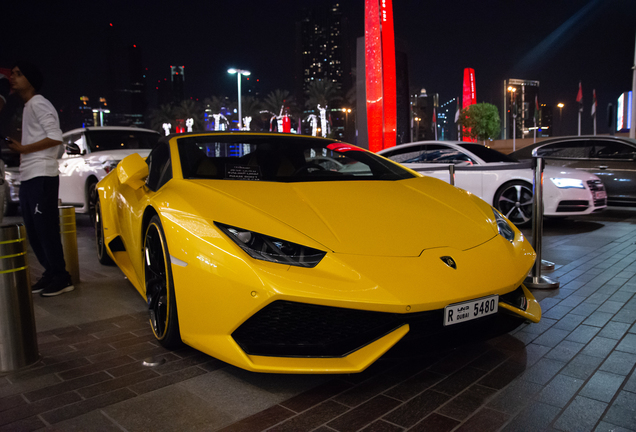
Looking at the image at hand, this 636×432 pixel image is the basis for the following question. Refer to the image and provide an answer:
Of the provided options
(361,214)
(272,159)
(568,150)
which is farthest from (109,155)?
(568,150)

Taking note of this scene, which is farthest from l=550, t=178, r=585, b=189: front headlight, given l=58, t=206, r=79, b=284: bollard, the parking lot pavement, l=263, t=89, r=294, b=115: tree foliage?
l=263, t=89, r=294, b=115: tree foliage

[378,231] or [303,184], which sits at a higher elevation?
[303,184]

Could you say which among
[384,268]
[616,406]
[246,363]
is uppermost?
[384,268]

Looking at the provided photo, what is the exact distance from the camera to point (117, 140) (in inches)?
309

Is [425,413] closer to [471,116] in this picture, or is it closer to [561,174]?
[561,174]

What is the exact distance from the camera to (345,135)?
94.6 m

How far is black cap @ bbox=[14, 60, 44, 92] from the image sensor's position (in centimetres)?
395

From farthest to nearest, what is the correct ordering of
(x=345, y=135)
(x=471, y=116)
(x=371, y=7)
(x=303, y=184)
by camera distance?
(x=345, y=135), (x=471, y=116), (x=371, y=7), (x=303, y=184)

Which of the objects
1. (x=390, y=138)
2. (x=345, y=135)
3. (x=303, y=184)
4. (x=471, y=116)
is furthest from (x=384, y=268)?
(x=345, y=135)

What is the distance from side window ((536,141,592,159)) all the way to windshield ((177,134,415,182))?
657cm

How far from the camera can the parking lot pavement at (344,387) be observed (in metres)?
2.00

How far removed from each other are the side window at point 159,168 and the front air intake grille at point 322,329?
138 centimetres

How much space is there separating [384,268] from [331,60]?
151m

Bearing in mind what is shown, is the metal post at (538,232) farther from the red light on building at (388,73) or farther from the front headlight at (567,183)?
the red light on building at (388,73)
